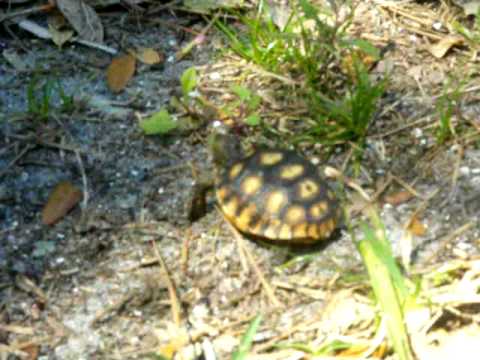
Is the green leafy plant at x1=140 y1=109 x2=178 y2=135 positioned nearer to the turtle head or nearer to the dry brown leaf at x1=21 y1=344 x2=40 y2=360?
the turtle head

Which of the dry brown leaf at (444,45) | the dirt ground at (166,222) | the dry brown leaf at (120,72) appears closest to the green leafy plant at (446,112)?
the dirt ground at (166,222)

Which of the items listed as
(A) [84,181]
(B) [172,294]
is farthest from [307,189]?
(A) [84,181]

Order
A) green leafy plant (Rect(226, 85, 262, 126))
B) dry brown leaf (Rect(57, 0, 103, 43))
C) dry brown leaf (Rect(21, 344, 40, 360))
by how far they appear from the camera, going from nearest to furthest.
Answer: dry brown leaf (Rect(21, 344, 40, 360)) → green leafy plant (Rect(226, 85, 262, 126)) → dry brown leaf (Rect(57, 0, 103, 43))

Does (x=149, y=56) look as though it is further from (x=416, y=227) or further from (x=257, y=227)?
(x=416, y=227)

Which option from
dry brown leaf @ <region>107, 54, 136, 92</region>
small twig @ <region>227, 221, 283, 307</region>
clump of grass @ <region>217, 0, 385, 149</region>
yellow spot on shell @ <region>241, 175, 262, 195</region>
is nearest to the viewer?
small twig @ <region>227, 221, 283, 307</region>

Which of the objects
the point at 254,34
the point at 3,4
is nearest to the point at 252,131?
the point at 254,34

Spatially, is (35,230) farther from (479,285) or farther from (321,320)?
(479,285)

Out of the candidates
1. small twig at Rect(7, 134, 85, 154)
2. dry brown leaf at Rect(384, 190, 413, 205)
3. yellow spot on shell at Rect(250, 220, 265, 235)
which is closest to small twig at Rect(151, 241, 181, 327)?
yellow spot on shell at Rect(250, 220, 265, 235)
